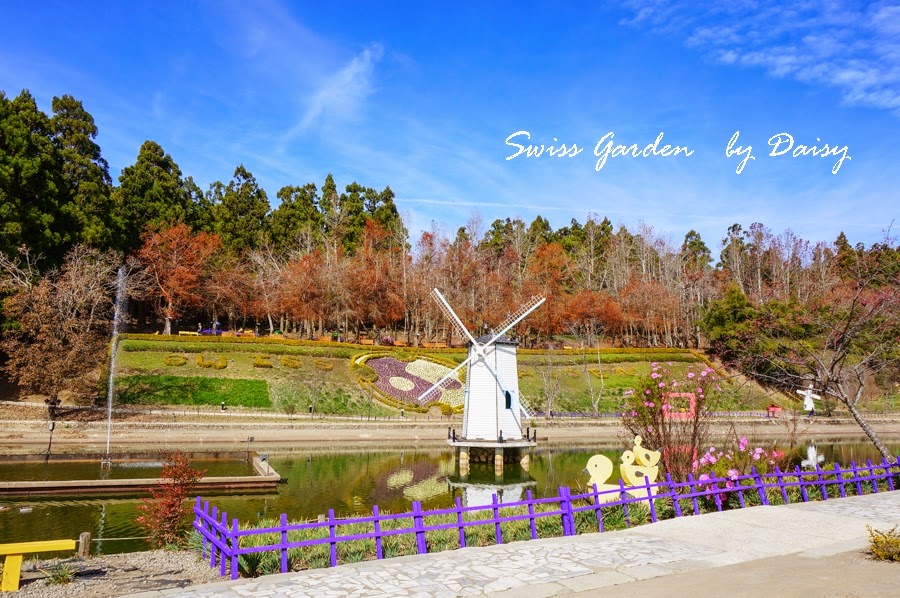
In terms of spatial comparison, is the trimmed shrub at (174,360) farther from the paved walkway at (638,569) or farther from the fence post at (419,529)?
the paved walkway at (638,569)

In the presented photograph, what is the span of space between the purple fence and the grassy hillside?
1949cm

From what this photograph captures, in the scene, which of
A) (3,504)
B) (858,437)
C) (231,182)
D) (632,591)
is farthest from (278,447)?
(231,182)

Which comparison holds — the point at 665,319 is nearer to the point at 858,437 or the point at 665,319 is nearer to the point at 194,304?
the point at 858,437

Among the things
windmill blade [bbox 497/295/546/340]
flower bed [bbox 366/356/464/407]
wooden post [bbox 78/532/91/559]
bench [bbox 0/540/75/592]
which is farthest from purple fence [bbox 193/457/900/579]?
flower bed [bbox 366/356/464/407]

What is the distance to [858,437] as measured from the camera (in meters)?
41.0

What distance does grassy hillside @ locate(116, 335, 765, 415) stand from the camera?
3791cm

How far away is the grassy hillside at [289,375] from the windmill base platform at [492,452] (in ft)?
38.6

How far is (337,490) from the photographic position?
72.4ft

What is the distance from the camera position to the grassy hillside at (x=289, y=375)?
37906 millimetres

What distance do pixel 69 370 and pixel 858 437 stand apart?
47.4 m

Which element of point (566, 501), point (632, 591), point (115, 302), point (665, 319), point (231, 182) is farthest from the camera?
point (231, 182)

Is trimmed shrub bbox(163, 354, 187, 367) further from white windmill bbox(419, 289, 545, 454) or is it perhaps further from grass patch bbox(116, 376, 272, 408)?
white windmill bbox(419, 289, 545, 454)

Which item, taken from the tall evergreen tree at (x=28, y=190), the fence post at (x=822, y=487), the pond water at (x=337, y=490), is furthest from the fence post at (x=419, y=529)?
the tall evergreen tree at (x=28, y=190)

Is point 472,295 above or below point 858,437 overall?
above
